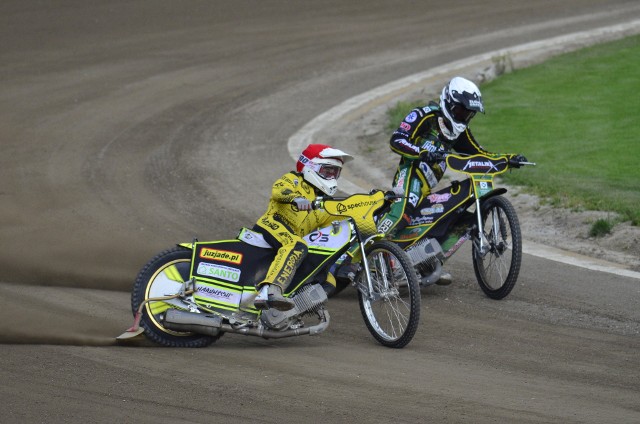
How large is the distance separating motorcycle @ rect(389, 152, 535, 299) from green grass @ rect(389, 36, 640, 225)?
261 centimetres

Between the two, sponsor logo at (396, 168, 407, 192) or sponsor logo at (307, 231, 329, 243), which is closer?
sponsor logo at (307, 231, 329, 243)

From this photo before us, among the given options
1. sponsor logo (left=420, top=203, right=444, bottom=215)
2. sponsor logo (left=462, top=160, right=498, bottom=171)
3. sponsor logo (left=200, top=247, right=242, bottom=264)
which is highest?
sponsor logo (left=462, top=160, right=498, bottom=171)

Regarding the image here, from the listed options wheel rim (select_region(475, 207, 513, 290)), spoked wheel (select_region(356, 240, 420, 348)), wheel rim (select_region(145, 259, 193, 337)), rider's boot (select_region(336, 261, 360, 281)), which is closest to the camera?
wheel rim (select_region(145, 259, 193, 337))

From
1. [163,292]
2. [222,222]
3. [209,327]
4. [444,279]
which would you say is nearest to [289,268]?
[209,327]

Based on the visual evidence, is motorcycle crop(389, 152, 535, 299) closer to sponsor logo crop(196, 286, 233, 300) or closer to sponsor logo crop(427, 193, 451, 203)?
sponsor logo crop(427, 193, 451, 203)

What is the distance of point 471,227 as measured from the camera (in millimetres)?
11703

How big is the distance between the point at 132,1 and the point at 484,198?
746 inches

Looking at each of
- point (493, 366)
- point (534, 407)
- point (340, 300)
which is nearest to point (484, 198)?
point (340, 300)

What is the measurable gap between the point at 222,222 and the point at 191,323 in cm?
464

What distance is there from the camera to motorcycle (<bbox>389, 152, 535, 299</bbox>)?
1134cm

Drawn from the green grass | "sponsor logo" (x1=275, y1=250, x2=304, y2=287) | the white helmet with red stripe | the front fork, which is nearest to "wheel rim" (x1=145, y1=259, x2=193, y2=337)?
"sponsor logo" (x1=275, y1=250, x2=304, y2=287)

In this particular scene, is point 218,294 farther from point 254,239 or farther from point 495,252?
point 495,252

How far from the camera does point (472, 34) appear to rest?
25.8 metres

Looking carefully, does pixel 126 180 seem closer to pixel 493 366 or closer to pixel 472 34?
pixel 493 366
